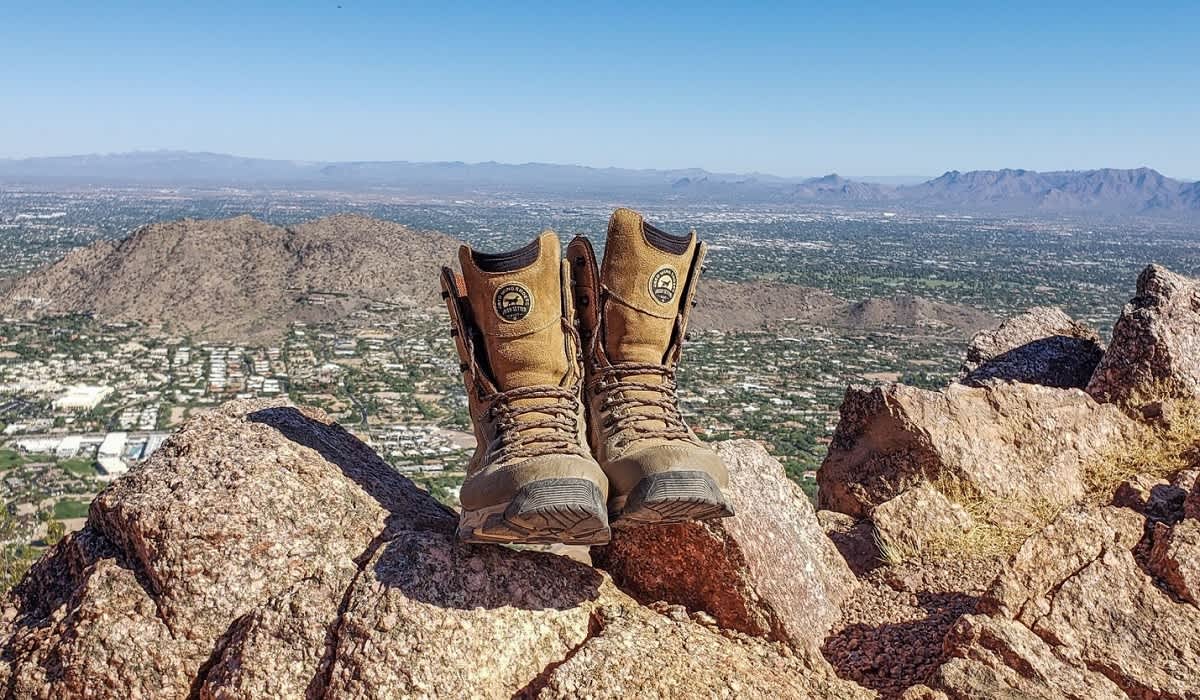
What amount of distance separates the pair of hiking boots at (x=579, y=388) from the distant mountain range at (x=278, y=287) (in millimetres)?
68402

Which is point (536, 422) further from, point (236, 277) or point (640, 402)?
point (236, 277)

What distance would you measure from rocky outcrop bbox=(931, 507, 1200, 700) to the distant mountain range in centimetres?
6959

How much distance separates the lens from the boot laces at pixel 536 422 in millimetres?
4066

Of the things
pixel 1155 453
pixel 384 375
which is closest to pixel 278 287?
pixel 384 375

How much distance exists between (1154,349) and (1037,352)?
178 cm

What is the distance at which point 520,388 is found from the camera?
14.2 ft

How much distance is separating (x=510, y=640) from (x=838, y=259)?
13974 cm

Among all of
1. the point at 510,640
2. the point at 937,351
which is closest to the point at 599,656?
the point at 510,640

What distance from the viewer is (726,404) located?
52.3 metres

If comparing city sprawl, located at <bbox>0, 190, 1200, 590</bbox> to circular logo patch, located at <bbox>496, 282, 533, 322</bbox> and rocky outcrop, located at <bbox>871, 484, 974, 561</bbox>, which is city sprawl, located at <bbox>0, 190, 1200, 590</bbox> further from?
circular logo patch, located at <bbox>496, 282, 533, 322</bbox>

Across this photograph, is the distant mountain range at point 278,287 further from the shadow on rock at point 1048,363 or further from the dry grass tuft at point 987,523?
the dry grass tuft at point 987,523

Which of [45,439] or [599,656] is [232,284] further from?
[599,656]

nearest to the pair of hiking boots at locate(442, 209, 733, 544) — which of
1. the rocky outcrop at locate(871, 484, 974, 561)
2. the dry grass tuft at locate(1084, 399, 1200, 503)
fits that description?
the rocky outcrop at locate(871, 484, 974, 561)

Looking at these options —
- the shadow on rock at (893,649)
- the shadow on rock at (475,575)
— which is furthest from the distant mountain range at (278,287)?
the shadow on rock at (893,649)
